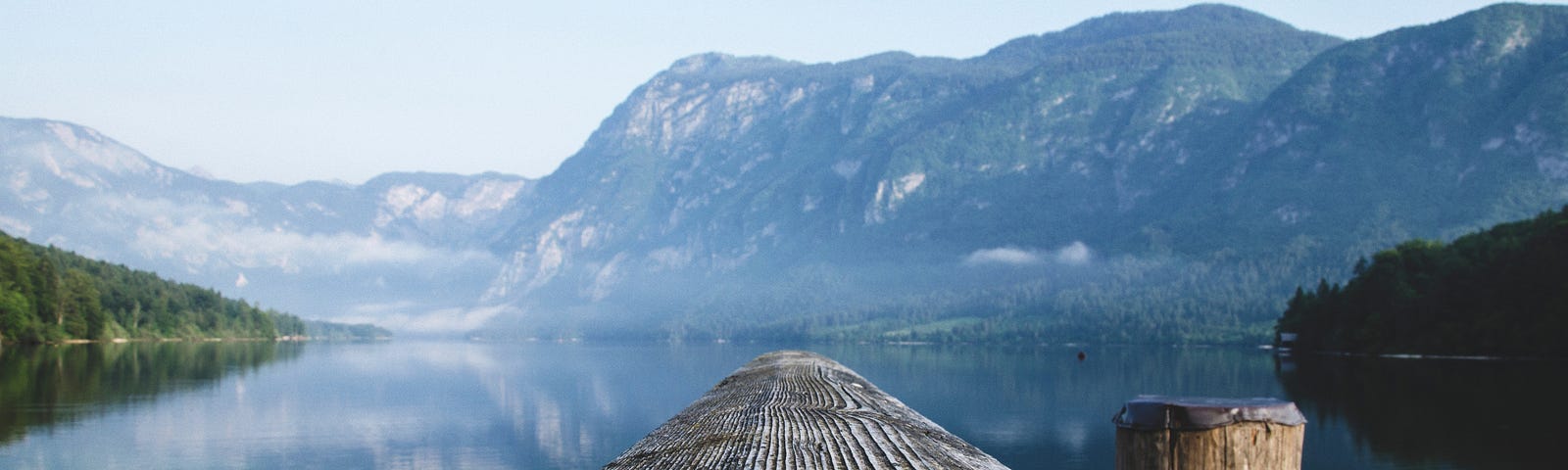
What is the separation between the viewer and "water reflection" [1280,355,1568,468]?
35719 millimetres

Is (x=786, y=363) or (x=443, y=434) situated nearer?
(x=786, y=363)

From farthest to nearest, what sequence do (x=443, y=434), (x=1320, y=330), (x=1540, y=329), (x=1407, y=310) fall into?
(x=1320, y=330) < (x=1407, y=310) < (x=1540, y=329) < (x=443, y=434)

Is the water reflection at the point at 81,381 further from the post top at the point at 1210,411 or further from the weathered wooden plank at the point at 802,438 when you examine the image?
the post top at the point at 1210,411

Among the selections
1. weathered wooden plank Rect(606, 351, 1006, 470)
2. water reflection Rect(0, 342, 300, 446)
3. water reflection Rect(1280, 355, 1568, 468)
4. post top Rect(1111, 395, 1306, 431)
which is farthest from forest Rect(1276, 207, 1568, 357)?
post top Rect(1111, 395, 1306, 431)

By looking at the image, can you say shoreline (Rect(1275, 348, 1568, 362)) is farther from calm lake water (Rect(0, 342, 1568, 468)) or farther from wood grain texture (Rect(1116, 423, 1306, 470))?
wood grain texture (Rect(1116, 423, 1306, 470))

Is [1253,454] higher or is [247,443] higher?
[1253,454]

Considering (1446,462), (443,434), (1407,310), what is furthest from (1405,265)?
(443,434)

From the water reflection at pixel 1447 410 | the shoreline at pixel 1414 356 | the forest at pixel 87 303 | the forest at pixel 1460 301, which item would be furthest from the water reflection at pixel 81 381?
the forest at pixel 1460 301

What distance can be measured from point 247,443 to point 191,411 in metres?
11.6

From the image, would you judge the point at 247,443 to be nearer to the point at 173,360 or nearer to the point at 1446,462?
the point at 1446,462

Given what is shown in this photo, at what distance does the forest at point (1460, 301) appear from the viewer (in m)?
95.8

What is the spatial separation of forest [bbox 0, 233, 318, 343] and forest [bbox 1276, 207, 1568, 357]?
5064 inches

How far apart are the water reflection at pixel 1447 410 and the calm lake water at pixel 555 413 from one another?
0.43 ft

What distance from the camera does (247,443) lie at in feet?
126
